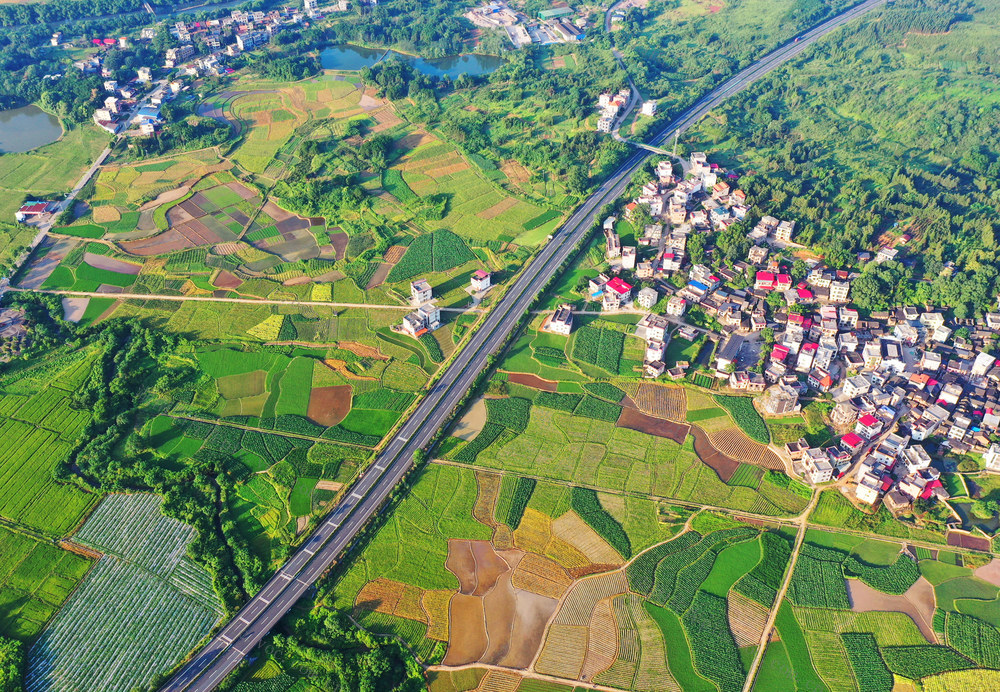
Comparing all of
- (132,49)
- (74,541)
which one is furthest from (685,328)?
(132,49)

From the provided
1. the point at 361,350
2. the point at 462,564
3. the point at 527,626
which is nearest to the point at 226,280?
the point at 361,350

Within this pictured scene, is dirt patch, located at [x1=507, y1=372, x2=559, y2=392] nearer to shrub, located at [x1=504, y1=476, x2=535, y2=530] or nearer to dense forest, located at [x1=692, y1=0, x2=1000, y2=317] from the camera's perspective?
shrub, located at [x1=504, y1=476, x2=535, y2=530]

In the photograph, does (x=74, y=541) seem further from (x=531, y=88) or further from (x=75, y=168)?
(x=531, y=88)

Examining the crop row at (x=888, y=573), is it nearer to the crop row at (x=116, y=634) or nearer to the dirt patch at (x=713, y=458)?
the dirt patch at (x=713, y=458)

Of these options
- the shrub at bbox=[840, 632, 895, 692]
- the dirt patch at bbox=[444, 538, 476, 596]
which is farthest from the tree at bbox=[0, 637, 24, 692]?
the shrub at bbox=[840, 632, 895, 692]

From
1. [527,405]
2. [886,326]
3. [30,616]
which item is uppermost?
[886,326]
